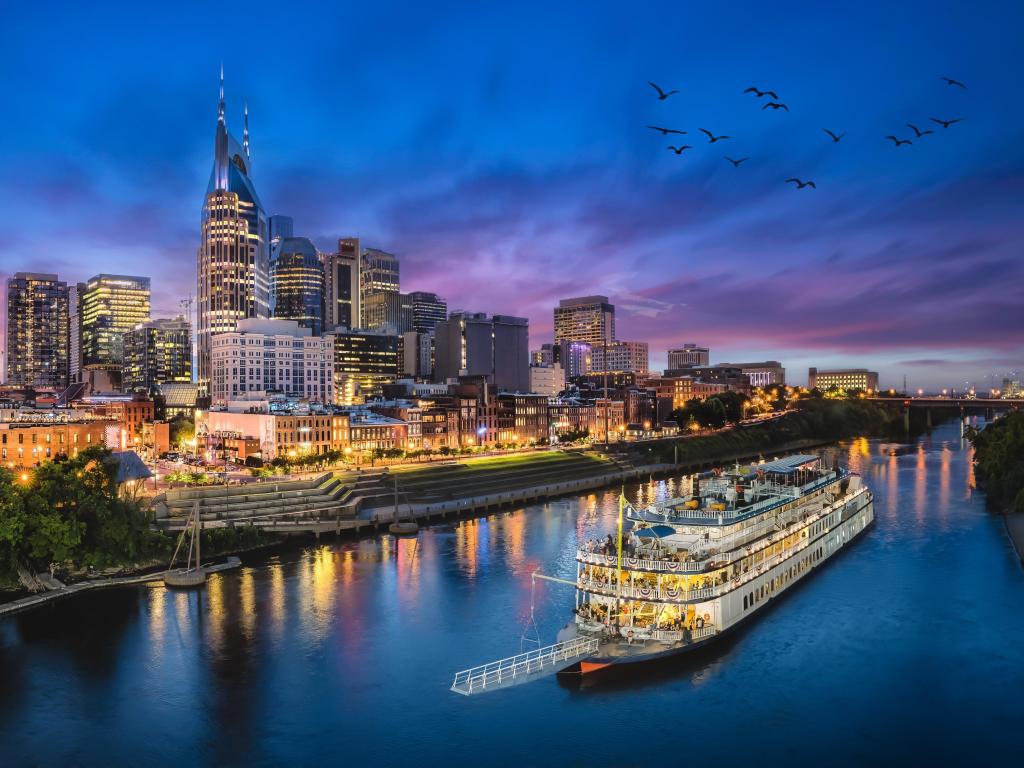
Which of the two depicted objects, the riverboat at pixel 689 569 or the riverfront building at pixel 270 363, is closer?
the riverboat at pixel 689 569

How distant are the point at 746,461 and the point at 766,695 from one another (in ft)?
403

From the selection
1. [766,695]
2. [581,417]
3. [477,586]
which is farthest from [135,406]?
[766,695]

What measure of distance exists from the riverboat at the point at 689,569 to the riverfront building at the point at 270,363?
13757cm

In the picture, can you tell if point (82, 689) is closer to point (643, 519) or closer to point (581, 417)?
point (643, 519)

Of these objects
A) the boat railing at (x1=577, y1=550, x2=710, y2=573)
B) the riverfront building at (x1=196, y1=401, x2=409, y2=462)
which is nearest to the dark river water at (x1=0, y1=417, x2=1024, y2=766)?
the boat railing at (x1=577, y1=550, x2=710, y2=573)

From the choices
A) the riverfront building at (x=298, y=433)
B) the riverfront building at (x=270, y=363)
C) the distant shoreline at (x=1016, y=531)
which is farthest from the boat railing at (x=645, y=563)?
the riverfront building at (x=270, y=363)

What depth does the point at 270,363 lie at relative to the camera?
189250 mm

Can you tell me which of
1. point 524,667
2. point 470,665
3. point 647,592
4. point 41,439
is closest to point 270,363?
point 41,439

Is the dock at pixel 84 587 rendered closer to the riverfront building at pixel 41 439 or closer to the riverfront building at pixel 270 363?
the riverfront building at pixel 41 439

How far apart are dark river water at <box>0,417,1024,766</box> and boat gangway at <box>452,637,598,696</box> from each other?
1.82 feet

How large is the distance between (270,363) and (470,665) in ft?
518

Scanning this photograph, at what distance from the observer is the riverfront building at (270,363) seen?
184 m

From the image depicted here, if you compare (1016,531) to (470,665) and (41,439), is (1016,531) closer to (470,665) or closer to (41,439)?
(470,665)

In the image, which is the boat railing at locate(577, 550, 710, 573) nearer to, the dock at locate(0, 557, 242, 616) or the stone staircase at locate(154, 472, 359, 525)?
the dock at locate(0, 557, 242, 616)
